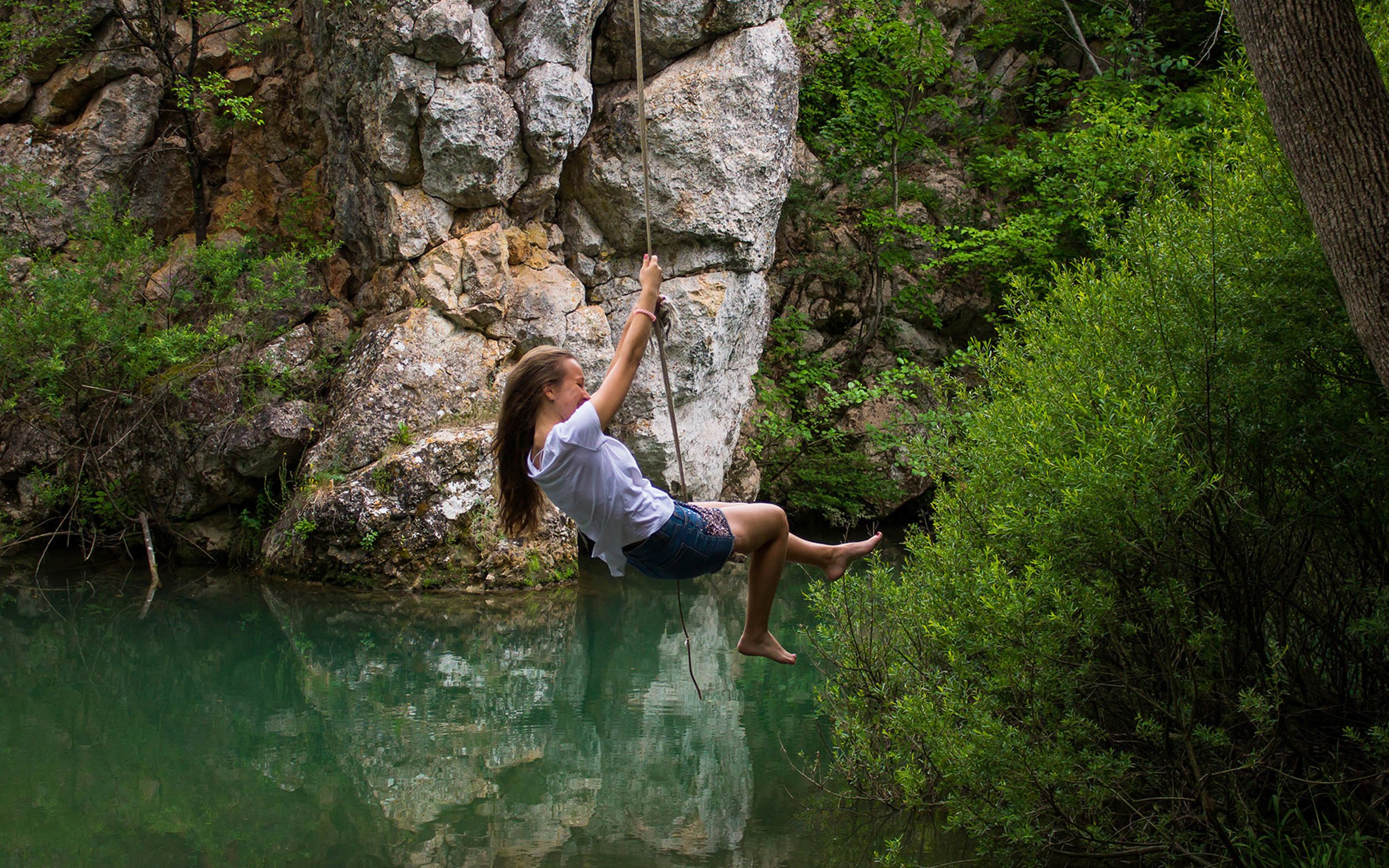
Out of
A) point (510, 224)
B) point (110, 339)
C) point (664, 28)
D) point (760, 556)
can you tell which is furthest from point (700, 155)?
point (760, 556)

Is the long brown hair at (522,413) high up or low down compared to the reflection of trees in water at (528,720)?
up

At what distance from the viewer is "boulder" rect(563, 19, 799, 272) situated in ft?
38.4

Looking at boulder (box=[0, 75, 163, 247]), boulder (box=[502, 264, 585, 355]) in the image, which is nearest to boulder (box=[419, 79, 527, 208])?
boulder (box=[502, 264, 585, 355])

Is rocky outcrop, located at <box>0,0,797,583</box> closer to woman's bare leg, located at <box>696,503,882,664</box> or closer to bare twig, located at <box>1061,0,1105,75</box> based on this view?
bare twig, located at <box>1061,0,1105,75</box>

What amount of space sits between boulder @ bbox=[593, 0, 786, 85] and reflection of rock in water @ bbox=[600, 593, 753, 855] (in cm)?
747

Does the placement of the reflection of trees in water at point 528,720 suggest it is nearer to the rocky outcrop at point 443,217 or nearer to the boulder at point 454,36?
the rocky outcrop at point 443,217

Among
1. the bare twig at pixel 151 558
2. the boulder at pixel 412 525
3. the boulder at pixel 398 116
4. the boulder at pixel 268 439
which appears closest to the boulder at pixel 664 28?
the boulder at pixel 398 116

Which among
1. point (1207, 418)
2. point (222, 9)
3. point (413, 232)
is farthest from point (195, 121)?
point (1207, 418)

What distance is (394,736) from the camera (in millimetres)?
5984

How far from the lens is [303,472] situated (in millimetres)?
10641

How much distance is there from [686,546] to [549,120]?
8.32m

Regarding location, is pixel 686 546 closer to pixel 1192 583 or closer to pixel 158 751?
pixel 1192 583

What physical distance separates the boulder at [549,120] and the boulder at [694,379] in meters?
1.46

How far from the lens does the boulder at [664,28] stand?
11.7 meters
